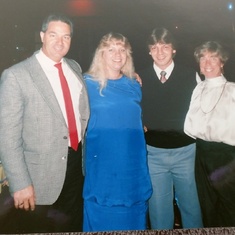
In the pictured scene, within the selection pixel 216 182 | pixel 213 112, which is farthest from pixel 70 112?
pixel 216 182

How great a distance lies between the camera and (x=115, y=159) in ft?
6.91

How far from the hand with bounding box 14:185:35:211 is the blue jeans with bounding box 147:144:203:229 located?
0.89 m

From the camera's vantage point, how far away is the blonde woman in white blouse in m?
2.17

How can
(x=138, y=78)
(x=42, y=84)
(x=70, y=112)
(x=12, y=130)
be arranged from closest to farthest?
1. (x=12, y=130)
2. (x=42, y=84)
3. (x=70, y=112)
4. (x=138, y=78)

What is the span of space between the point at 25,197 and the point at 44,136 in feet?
1.42

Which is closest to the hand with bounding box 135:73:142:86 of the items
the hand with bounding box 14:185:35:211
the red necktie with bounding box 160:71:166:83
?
the red necktie with bounding box 160:71:166:83

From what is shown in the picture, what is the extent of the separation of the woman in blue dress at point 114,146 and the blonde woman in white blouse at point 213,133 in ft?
1.44

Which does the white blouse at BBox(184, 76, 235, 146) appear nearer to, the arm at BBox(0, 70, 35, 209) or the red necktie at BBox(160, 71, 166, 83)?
the red necktie at BBox(160, 71, 166, 83)

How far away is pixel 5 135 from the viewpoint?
1.81m

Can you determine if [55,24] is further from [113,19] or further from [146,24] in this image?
[146,24]

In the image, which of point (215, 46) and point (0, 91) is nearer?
point (0, 91)

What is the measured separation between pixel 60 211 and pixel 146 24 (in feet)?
5.11

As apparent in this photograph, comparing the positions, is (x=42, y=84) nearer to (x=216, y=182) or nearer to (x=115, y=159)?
(x=115, y=159)

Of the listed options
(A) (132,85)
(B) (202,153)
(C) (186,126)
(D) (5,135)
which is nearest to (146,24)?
(A) (132,85)
